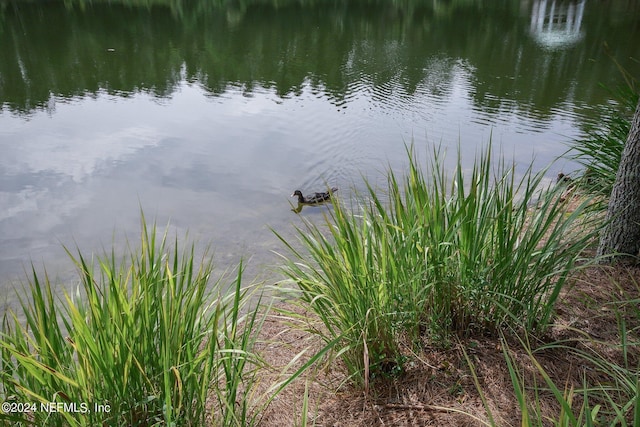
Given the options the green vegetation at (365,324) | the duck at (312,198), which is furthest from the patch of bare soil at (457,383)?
the duck at (312,198)

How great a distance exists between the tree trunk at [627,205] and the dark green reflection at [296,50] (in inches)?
173

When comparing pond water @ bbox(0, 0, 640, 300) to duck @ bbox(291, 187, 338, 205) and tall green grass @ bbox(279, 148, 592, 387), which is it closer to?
duck @ bbox(291, 187, 338, 205)

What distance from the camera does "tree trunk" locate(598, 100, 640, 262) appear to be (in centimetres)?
276

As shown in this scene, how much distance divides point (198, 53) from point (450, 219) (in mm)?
13406

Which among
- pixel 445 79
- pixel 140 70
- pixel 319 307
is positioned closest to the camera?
pixel 319 307

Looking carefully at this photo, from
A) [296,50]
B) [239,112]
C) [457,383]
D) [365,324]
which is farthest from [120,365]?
[296,50]

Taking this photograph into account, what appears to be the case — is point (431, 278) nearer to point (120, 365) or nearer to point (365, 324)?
point (365, 324)

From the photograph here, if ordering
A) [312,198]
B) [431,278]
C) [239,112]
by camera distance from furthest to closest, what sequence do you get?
1. [239,112]
2. [312,198]
3. [431,278]

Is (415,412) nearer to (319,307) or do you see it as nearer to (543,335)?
(319,307)

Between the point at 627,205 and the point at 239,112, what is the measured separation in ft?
23.5

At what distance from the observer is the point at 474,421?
6.38 ft

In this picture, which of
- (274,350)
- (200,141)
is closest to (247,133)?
(200,141)

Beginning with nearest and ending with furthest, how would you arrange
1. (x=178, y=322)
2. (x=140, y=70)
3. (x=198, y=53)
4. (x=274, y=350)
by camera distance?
(x=178, y=322), (x=274, y=350), (x=140, y=70), (x=198, y=53)

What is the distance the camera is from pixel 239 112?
8977mm
